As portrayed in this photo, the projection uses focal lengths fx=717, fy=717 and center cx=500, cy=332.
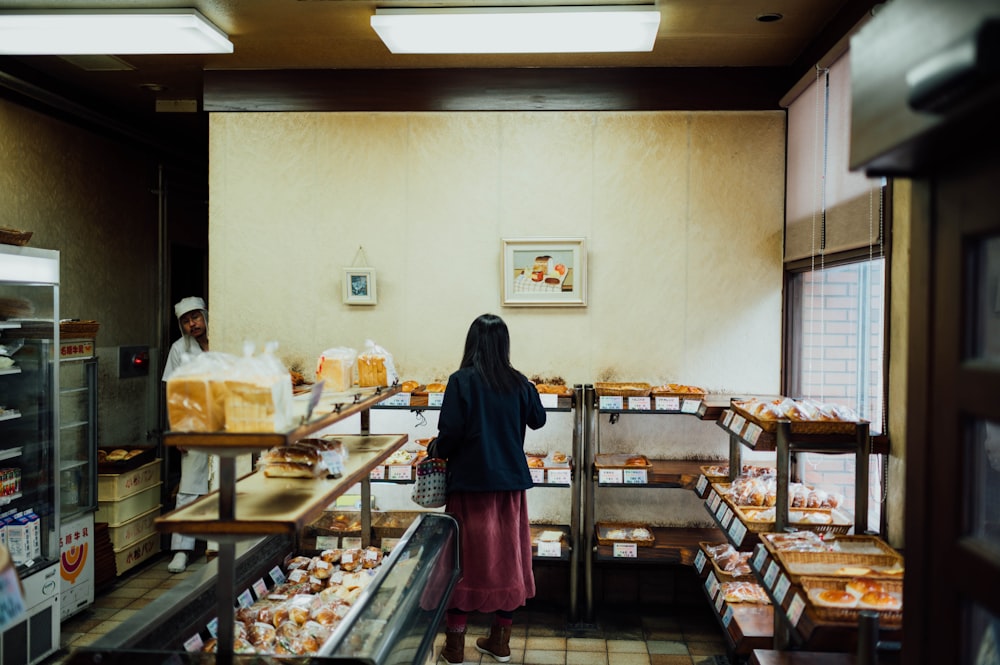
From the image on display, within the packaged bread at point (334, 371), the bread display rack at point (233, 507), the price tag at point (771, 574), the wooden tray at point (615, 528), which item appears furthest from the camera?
the wooden tray at point (615, 528)

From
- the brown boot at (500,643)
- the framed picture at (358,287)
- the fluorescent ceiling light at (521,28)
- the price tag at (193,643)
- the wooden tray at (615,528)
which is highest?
the fluorescent ceiling light at (521,28)

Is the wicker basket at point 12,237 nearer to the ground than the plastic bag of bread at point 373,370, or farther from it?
farther from it

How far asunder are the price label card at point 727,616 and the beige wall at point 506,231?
163cm

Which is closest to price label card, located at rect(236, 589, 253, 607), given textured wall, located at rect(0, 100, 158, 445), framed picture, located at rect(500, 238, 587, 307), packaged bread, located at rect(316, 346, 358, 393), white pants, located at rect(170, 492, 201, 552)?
packaged bread, located at rect(316, 346, 358, 393)

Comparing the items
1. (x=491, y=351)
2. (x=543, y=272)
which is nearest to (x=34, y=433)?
(x=491, y=351)

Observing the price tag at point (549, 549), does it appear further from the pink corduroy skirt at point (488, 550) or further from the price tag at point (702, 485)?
the price tag at point (702, 485)

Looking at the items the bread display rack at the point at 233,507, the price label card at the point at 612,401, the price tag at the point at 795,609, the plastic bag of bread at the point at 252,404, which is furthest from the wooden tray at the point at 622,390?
the plastic bag of bread at the point at 252,404

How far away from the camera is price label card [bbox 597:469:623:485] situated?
4.31 m

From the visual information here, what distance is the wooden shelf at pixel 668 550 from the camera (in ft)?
14.2

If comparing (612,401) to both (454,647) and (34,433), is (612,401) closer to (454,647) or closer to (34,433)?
(454,647)

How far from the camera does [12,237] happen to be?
3773 millimetres

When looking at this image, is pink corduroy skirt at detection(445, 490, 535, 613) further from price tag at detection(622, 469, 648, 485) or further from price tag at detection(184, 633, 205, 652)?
price tag at detection(184, 633, 205, 652)

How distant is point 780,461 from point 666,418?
1.76 m

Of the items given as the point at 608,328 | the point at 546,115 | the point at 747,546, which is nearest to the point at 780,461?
the point at 747,546
